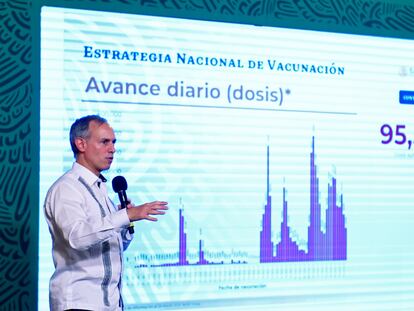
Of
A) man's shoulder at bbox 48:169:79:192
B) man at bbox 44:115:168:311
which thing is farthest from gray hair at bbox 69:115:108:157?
man's shoulder at bbox 48:169:79:192

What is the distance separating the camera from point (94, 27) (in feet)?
12.8

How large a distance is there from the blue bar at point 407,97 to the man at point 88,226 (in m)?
2.37

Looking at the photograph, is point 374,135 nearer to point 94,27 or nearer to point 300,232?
point 300,232

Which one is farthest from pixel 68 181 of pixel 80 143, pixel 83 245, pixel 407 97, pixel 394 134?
pixel 407 97

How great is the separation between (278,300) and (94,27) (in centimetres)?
183

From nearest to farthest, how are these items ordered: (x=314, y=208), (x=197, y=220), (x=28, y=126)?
(x=28, y=126) < (x=197, y=220) < (x=314, y=208)

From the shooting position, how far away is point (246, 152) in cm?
423

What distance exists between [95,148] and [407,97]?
2495 millimetres

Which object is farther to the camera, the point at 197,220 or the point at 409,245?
the point at 409,245

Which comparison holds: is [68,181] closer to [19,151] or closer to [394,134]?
[19,151]

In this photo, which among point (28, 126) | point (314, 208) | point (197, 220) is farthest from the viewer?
point (314, 208)

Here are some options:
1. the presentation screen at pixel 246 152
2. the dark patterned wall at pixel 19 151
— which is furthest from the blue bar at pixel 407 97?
the dark patterned wall at pixel 19 151

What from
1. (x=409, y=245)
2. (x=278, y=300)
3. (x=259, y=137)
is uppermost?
(x=259, y=137)

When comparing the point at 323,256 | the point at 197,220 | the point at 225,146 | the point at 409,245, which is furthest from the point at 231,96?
the point at 409,245
